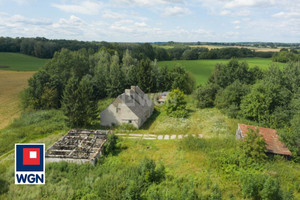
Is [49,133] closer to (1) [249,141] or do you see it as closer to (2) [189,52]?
(1) [249,141]

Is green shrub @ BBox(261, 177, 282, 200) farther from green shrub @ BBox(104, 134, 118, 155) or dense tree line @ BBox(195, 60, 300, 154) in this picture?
green shrub @ BBox(104, 134, 118, 155)

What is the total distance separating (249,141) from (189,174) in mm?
6326

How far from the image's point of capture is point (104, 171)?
16391 millimetres

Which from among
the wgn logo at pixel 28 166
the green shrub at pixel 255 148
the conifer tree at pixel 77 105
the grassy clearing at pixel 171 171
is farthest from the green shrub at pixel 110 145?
the green shrub at pixel 255 148

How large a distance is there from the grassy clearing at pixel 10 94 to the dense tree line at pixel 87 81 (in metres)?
3.84

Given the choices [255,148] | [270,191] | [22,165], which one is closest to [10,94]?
[22,165]

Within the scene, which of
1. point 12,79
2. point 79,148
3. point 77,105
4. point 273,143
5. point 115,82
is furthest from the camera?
point 12,79

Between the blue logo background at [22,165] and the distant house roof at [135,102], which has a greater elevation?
the distant house roof at [135,102]

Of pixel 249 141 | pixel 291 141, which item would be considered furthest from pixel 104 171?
pixel 291 141

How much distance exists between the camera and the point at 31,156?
15.0 metres

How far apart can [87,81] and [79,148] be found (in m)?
20.7

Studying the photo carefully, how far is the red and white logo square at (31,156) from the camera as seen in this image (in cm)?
1466

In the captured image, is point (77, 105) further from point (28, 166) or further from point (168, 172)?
point (168, 172)

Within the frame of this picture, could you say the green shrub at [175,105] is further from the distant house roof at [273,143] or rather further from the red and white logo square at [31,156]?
the red and white logo square at [31,156]
